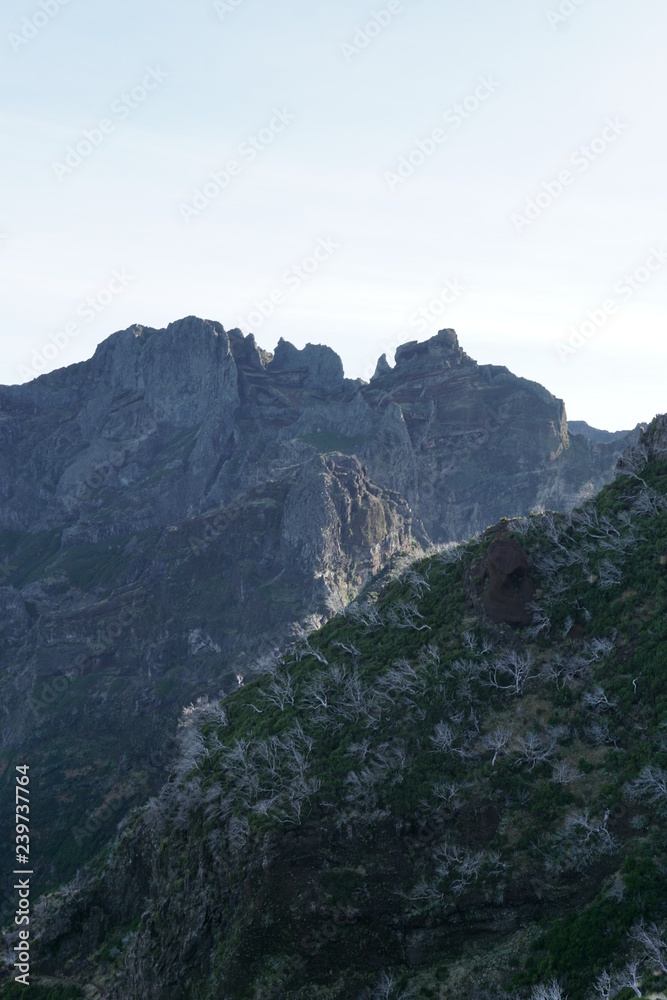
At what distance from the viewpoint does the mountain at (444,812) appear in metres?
45.8

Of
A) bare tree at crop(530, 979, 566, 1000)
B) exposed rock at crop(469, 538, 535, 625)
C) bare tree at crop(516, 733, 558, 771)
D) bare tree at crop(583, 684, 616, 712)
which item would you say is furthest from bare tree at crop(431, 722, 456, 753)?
bare tree at crop(530, 979, 566, 1000)

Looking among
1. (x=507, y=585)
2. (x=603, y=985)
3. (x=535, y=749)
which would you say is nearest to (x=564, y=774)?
(x=535, y=749)

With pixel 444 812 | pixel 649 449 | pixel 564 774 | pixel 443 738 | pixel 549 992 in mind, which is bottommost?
pixel 549 992

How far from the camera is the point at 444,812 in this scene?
5328 cm

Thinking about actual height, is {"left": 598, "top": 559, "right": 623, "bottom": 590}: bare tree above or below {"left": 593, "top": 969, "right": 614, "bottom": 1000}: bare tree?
above

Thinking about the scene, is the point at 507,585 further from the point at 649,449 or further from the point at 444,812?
the point at 649,449

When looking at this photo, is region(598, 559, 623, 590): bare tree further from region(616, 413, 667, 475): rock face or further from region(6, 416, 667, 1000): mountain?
region(616, 413, 667, 475): rock face

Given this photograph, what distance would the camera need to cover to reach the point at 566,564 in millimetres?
69312

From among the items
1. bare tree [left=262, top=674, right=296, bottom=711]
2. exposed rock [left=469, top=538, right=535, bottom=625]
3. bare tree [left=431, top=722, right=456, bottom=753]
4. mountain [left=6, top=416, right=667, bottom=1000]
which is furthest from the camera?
bare tree [left=262, top=674, right=296, bottom=711]

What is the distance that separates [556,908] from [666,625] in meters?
24.2

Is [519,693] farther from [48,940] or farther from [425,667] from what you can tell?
[48,940]

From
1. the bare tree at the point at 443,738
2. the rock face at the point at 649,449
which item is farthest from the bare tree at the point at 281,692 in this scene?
the rock face at the point at 649,449

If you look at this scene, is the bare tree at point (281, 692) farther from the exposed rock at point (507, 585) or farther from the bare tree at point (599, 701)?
the bare tree at point (599, 701)

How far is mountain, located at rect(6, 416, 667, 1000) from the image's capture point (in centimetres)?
4581
